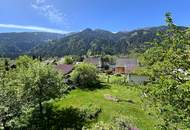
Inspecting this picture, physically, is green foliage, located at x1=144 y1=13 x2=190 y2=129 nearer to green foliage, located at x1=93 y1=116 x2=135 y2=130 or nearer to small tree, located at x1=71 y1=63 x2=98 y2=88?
green foliage, located at x1=93 y1=116 x2=135 y2=130

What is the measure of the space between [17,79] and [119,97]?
2085 cm

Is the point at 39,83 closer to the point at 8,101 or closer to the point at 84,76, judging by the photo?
the point at 8,101

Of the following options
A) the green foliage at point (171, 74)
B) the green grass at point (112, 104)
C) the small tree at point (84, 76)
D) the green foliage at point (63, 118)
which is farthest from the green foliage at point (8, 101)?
the small tree at point (84, 76)

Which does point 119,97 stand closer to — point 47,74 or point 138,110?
point 138,110

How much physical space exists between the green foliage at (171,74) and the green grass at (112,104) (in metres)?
16.3

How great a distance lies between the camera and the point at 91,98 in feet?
171

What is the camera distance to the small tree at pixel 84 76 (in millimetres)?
66000

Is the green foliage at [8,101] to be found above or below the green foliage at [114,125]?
below

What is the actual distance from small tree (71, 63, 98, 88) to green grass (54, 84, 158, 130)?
16.8 feet

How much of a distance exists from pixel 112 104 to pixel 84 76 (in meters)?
19.8

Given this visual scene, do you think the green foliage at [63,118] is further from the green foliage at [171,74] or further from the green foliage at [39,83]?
the green foliage at [171,74]

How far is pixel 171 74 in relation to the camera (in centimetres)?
1565

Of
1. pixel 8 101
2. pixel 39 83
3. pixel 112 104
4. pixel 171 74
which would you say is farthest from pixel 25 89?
pixel 171 74

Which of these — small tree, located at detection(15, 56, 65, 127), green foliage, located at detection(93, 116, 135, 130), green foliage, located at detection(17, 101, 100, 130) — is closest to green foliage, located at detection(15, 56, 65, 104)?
small tree, located at detection(15, 56, 65, 127)
